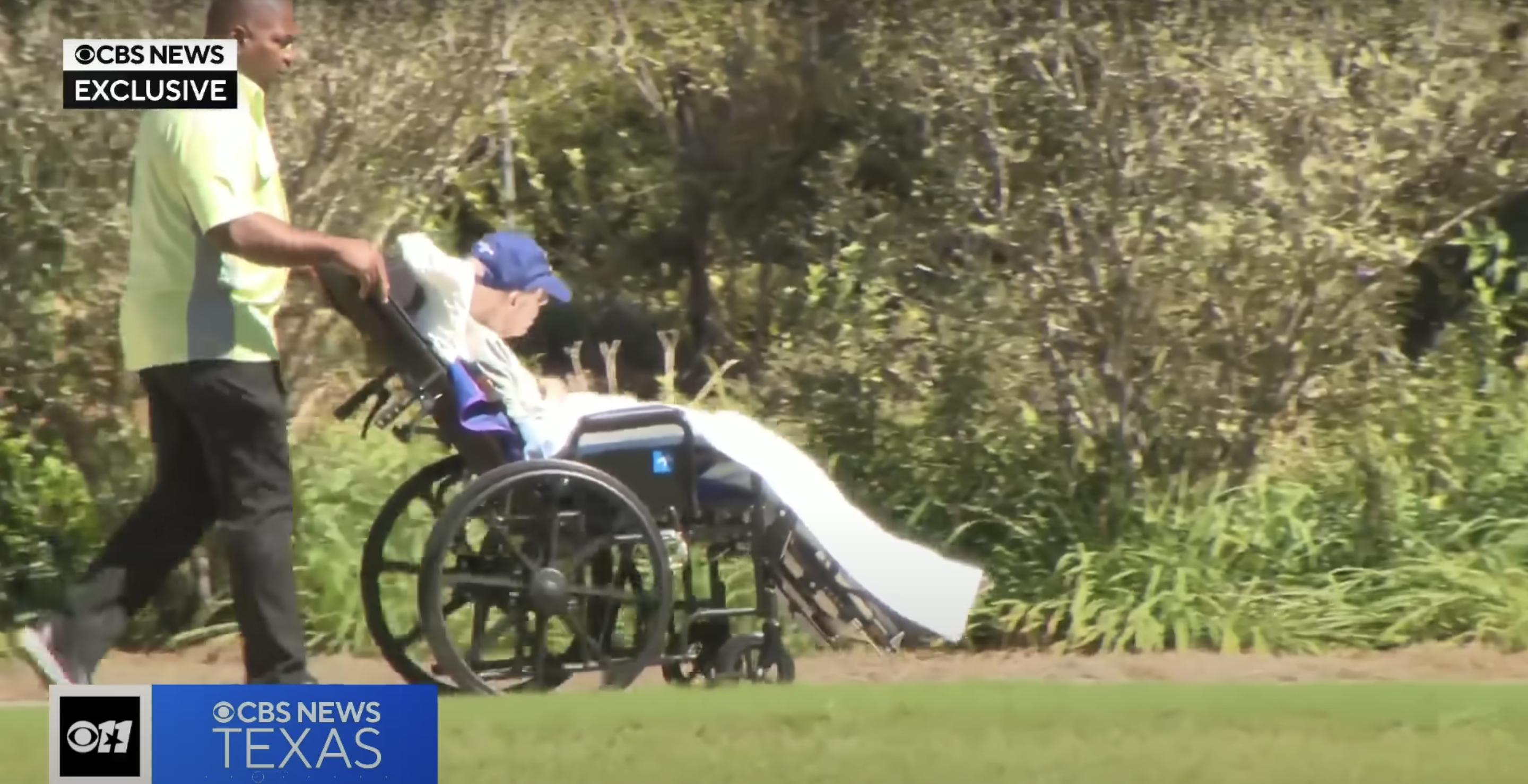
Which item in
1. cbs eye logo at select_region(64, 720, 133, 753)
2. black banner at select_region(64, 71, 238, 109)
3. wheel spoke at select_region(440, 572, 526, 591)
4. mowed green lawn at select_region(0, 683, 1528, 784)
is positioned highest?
black banner at select_region(64, 71, 238, 109)

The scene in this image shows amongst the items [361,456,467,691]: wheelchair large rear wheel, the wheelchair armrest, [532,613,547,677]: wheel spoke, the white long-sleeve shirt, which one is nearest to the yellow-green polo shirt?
the white long-sleeve shirt

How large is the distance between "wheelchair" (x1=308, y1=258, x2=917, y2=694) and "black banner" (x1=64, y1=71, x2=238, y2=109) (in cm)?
51

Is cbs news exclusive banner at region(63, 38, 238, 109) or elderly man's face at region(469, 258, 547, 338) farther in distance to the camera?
elderly man's face at region(469, 258, 547, 338)

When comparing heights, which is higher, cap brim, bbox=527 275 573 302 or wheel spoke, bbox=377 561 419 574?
cap brim, bbox=527 275 573 302

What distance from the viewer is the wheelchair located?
5.87 m

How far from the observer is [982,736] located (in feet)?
17.9

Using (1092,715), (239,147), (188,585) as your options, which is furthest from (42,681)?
(1092,715)

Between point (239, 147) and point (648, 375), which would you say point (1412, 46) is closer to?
point (648, 375)

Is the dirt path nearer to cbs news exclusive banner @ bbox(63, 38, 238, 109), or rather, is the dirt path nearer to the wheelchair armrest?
the wheelchair armrest

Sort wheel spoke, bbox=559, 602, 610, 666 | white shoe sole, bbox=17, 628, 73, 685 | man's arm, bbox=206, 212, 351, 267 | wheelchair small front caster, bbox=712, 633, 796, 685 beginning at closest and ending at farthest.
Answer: man's arm, bbox=206, 212, 351, 267, white shoe sole, bbox=17, 628, 73, 685, wheel spoke, bbox=559, 602, 610, 666, wheelchair small front caster, bbox=712, 633, 796, 685

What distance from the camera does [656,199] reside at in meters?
8.44

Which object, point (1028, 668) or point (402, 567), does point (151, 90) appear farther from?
point (1028, 668)

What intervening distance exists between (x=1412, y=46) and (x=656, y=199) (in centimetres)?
273

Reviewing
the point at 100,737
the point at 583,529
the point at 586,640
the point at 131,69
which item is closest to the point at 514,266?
the point at 583,529
